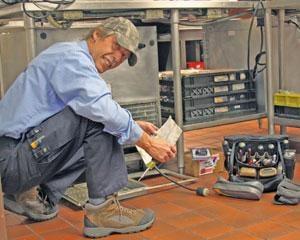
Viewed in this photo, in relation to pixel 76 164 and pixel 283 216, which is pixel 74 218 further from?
pixel 283 216

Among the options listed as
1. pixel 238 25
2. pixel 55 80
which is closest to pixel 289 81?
pixel 238 25

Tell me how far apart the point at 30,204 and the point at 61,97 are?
1.82 ft

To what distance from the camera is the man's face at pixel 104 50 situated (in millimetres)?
1774

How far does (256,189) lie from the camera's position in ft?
7.15

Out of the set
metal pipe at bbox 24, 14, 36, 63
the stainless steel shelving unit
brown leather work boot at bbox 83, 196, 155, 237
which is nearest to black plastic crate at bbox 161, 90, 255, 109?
the stainless steel shelving unit

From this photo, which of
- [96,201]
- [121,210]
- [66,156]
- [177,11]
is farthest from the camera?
[177,11]

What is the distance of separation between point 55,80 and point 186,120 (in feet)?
3.99

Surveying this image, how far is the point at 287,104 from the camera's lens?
293 cm

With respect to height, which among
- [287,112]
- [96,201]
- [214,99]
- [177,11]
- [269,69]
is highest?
[177,11]

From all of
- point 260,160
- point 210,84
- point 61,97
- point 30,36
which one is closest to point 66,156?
point 61,97

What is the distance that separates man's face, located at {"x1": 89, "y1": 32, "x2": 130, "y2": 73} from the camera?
1774 millimetres

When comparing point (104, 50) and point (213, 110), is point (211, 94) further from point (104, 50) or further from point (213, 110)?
point (104, 50)

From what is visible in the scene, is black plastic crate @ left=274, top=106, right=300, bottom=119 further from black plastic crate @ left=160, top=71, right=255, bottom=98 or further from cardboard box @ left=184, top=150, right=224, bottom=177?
cardboard box @ left=184, top=150, right=224, bottom=177

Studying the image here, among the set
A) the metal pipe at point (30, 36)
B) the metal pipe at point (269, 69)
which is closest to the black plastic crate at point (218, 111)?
→ the metal pipe at point (269, 69)
